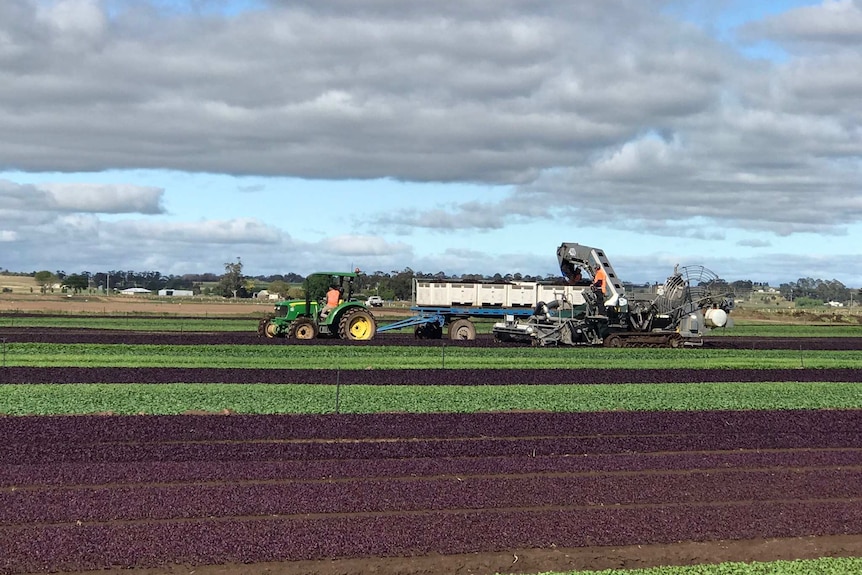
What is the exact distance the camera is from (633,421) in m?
19.3

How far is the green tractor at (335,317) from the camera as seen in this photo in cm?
3744

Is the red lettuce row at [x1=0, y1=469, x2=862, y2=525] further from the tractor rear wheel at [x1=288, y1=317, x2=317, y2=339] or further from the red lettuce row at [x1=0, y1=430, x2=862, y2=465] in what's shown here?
the tractor rear wheel at [x1=288, y1=317, x2=317, y2=339]

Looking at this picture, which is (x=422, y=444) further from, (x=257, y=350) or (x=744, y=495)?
(x=257, y=350)

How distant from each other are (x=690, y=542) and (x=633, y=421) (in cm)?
812

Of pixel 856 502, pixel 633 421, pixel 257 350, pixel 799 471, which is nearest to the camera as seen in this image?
pixel 856 502

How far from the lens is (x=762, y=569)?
33.7ft

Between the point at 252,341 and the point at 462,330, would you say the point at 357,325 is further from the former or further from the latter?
the point at 462,330

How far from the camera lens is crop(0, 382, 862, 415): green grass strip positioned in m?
20.6

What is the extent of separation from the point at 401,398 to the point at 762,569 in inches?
501

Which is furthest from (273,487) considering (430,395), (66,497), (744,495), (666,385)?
(666,385)

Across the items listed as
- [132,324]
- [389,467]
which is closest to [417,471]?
[389,467]

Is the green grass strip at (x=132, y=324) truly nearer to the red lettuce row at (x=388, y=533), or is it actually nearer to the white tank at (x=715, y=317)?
the white tank at (x=715, y=317)

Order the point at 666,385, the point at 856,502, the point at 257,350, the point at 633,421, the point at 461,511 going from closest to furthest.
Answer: the point at 461,511
the point at 856,502
the point at 633,421
the point at 666,385
the point at 257,350

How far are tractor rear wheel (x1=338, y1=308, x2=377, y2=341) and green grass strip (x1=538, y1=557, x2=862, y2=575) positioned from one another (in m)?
27.8
